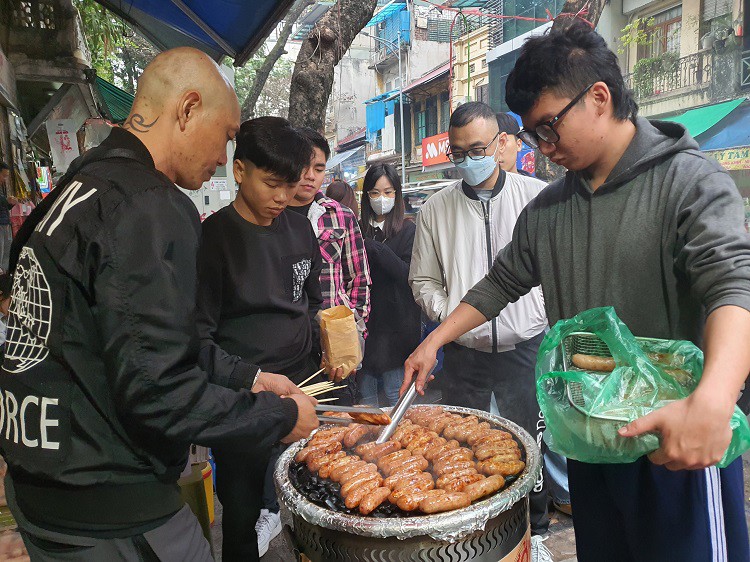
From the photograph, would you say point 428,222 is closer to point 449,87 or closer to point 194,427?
point 194,427

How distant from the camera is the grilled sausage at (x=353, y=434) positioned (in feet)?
9.32

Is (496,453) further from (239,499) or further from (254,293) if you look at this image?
(254,293)

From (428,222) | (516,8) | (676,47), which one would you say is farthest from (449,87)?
(428,222)

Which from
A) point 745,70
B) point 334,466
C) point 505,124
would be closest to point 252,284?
point 334,466

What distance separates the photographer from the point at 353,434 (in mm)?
2859

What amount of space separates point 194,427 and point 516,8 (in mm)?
23760

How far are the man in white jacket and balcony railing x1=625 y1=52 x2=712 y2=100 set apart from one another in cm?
1127

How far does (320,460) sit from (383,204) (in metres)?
3.36

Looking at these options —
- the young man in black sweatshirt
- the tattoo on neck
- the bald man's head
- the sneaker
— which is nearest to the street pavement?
the sneaker

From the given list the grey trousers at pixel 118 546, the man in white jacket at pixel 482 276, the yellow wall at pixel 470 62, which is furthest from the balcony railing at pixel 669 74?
the grey trousers at pixel 118 546

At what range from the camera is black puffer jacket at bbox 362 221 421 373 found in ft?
16.4

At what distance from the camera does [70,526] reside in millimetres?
1642

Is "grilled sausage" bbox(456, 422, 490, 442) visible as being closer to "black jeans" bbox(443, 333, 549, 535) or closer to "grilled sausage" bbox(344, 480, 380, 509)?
"grilled sausage" bbox(344, 480, 380, 509)

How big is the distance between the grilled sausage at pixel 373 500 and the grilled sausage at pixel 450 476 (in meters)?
0.25
